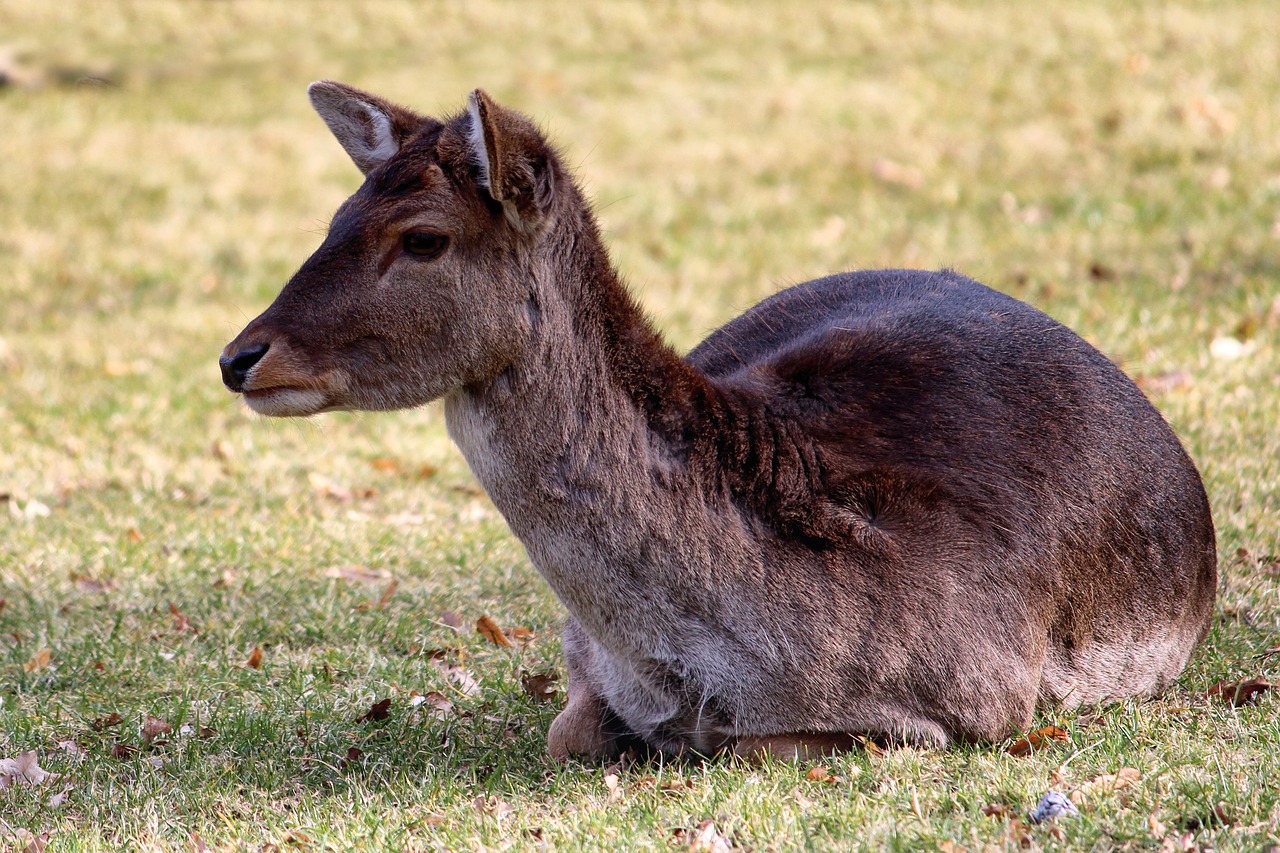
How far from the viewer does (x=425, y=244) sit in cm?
396

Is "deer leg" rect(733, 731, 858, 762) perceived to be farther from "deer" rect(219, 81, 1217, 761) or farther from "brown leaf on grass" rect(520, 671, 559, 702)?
"brown leaf on grass" rect(520, 671, 559, 702)

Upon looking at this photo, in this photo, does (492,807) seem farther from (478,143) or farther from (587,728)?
(478,143)

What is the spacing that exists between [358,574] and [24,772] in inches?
79.2

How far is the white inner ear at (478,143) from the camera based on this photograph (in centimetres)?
379

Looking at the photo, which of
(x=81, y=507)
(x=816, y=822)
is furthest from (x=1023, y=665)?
(x=81, y=507)

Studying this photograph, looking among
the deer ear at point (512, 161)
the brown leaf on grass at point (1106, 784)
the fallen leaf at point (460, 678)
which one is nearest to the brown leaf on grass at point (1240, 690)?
the brown leaf on grass at point (1106, 784)

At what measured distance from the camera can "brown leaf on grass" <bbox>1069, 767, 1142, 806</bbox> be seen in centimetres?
381

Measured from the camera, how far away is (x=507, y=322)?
4000mm

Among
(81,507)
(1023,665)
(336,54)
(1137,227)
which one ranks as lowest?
(81,507)

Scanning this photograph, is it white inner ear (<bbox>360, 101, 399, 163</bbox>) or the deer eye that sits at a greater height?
white inner ear (<bbox>360, 101, 399, 163</bbox>)

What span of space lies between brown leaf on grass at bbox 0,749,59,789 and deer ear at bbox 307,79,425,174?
2018 millimetres

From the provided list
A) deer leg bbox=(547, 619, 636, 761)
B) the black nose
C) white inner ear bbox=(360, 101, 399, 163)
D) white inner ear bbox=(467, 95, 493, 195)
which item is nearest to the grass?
deer leg bbox=(547, 619, 636, 761)

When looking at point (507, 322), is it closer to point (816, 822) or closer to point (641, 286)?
point (816, 822)

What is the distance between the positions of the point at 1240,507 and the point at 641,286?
215 inches
